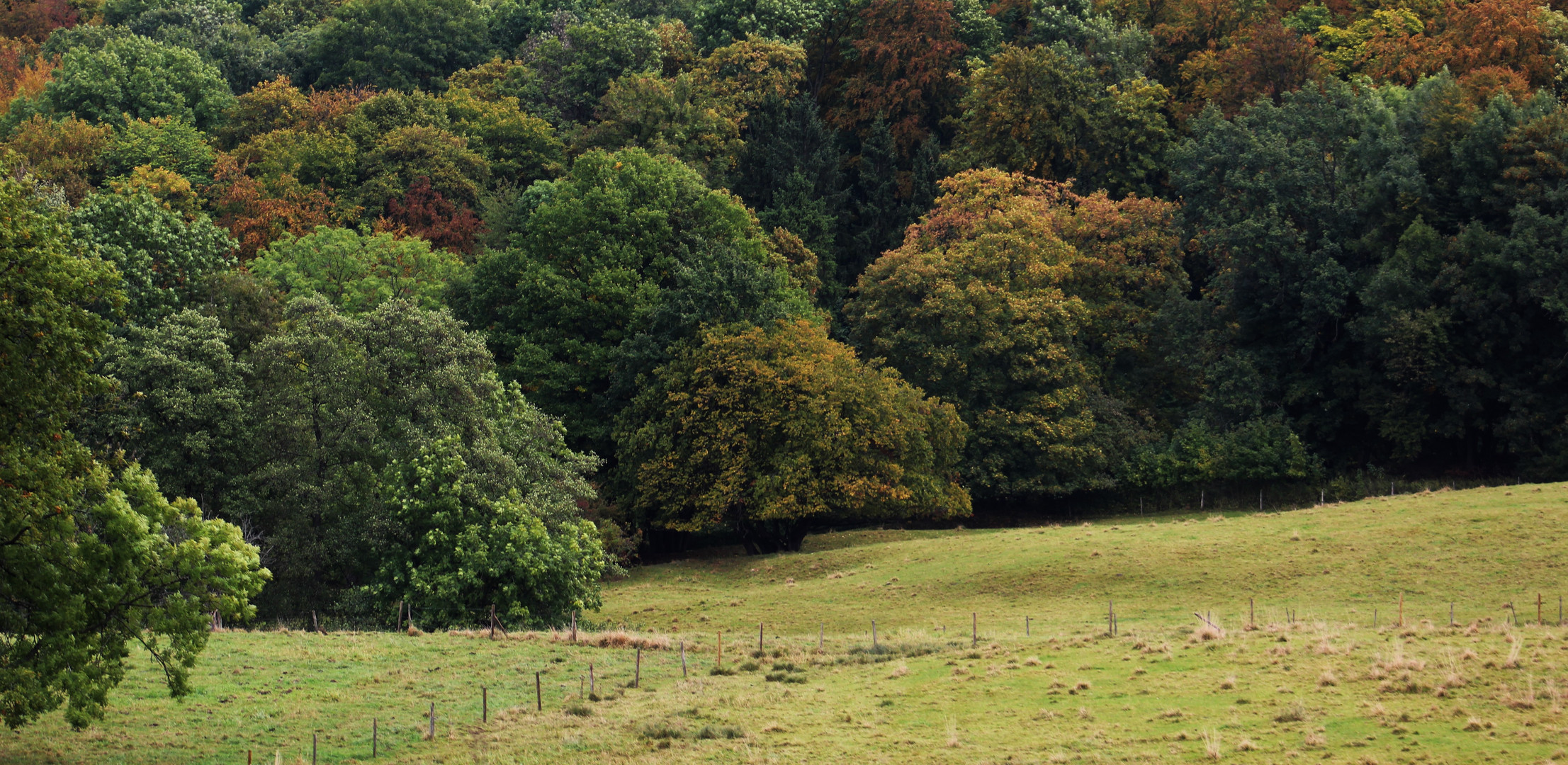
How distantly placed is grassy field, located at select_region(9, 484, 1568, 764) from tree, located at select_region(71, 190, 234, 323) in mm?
22245

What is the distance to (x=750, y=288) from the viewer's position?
67.9m

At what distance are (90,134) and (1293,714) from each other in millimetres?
80425

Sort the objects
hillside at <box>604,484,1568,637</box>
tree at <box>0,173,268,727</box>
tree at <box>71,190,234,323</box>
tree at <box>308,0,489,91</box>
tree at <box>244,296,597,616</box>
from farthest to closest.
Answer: tree at <box>308,0,489,91</box> < tree at <box>71,190,234,323</box> < tree at <box>244,296,597,616</box> < hillside at <box>604,484,1568,637</box> < tree at <box>0,173,268,727</box>

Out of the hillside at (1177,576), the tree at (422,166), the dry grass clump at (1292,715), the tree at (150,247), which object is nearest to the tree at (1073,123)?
the hillside at (1177,576)

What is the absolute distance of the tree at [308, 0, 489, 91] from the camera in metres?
109

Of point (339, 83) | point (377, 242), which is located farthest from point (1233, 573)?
point (339, 83)

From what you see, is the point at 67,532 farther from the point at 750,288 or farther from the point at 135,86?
the point at 135,86

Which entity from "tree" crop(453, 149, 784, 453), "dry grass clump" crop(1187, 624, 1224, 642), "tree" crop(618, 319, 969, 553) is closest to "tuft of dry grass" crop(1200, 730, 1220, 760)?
"dry grass clump" crop(1187, 624, 1224, 642)

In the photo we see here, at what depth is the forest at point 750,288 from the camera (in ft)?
157

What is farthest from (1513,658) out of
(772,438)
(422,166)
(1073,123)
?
(422,166)

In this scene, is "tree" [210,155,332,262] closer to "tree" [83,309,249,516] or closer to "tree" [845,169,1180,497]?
"tree" [83,309,249,516]

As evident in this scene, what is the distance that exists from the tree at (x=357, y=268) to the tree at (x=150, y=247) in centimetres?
587

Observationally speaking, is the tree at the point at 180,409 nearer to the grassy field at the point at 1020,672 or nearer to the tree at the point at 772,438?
the grassy field at the point at 1020,672

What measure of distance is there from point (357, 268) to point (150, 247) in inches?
485
